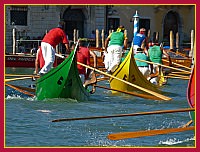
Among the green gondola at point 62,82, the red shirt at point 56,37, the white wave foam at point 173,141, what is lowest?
the white wave foam at point 173,141

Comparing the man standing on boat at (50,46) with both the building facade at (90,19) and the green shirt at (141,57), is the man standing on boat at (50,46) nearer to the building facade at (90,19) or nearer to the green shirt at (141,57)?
the green shirt at (141,57)

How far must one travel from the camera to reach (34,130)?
6324 mm

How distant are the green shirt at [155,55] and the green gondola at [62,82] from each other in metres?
2.88

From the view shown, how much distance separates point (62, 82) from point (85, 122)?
4.48 ft

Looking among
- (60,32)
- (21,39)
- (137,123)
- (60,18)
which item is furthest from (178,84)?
(60,18)

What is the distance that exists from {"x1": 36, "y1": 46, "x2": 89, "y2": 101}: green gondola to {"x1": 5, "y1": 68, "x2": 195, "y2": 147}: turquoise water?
11 cm

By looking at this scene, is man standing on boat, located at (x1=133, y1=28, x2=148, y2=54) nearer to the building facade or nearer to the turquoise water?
the turquoise water

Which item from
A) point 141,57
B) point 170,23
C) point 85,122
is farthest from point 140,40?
point 170,23

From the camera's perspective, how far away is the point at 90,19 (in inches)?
998

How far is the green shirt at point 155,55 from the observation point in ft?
36.1

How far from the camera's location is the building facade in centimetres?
2355

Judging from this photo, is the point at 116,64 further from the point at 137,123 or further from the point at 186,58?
the point at 186,58

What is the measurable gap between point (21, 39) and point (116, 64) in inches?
473

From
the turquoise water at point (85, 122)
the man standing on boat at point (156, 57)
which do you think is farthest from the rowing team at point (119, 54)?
the turquoise water at point (85, 122)
